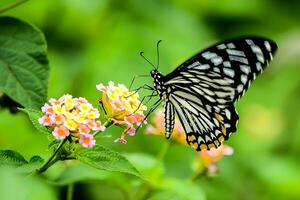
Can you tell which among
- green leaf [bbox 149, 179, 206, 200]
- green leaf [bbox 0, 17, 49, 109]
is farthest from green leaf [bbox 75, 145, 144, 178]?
green leaf [bbox 149, 179, 206, 200]

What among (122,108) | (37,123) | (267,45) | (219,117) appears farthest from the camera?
(219,117)

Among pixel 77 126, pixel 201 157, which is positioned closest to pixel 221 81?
pixel 201 157

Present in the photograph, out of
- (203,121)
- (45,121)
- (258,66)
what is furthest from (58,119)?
(203,121)

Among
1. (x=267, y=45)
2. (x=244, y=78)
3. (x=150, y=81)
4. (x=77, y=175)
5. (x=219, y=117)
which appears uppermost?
(x=267, y=45)

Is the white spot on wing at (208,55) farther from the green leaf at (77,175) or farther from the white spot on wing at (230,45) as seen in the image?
the green leaf at (77,175)

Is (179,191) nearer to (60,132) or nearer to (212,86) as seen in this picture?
(212,86)

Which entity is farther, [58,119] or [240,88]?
[240,88]

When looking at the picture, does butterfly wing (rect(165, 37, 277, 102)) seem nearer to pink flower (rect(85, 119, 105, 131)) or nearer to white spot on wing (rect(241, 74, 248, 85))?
white spot on wing (rect(241, 74, 248, 85))
